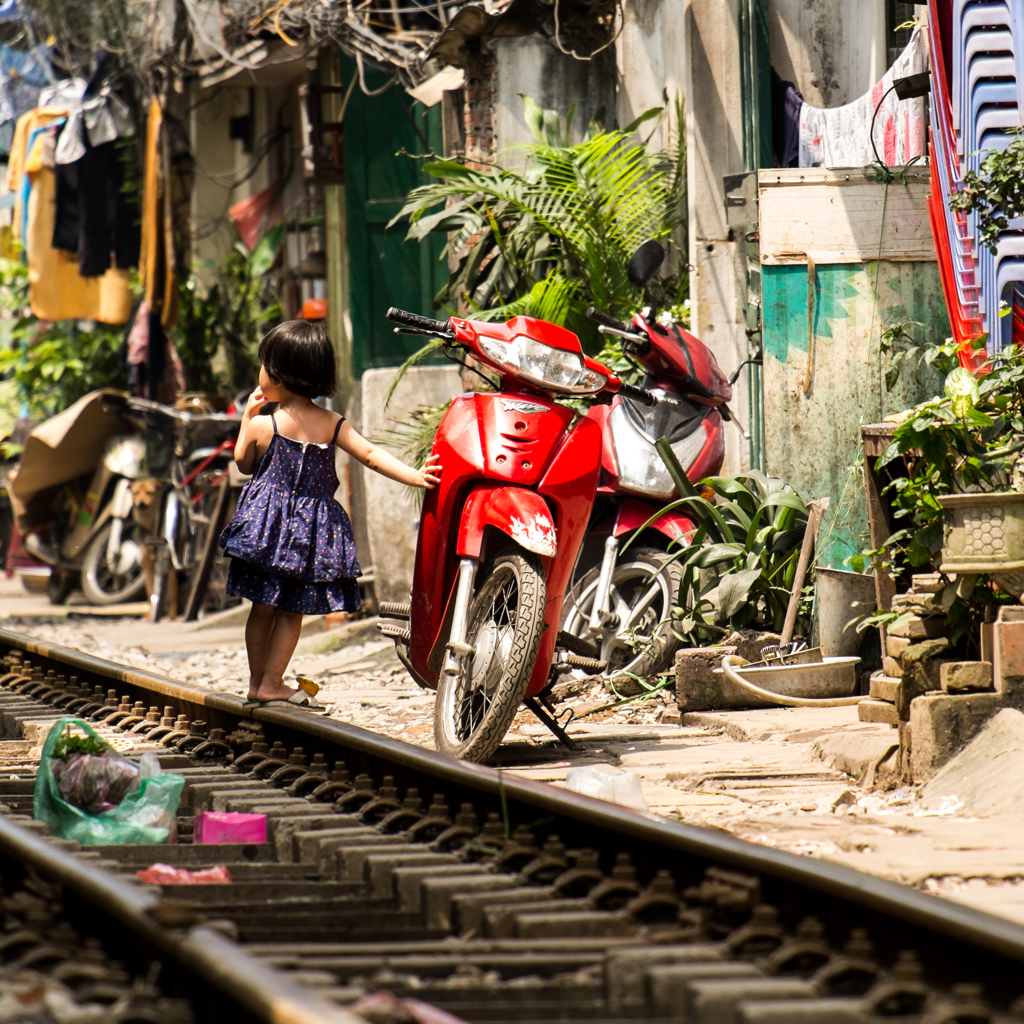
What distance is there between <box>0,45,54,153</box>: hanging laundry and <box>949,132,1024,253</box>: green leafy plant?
1572 centimetres

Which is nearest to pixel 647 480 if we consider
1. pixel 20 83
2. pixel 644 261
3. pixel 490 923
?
pixel 644 261

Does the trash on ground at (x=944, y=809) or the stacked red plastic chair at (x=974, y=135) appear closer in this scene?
the trash on ground at (x=944, y=809)

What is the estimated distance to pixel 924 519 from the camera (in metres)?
5.03

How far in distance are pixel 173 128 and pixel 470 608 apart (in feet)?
43.0

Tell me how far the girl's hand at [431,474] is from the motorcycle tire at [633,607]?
1.78 m

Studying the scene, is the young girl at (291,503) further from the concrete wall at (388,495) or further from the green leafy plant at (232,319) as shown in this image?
the green leafy plant at (232,319)

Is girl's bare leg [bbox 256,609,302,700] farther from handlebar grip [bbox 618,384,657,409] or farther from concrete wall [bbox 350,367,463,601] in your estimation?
concrete wall [bbox 350,367,463,601]

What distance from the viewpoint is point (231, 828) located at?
3.97 metres

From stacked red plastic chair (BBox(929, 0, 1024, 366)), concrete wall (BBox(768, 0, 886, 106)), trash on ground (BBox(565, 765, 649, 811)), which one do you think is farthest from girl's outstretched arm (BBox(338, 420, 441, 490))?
concrete wall (BBox(768, 0, 886, 106))

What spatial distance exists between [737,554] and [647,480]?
0.65 metres

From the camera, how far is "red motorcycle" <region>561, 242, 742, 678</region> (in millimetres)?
7211

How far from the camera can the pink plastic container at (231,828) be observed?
13.1 ft

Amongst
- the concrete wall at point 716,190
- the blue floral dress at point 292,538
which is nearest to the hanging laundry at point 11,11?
the concrete wall at point 716,190

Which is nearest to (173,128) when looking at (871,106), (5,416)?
(5,416)
